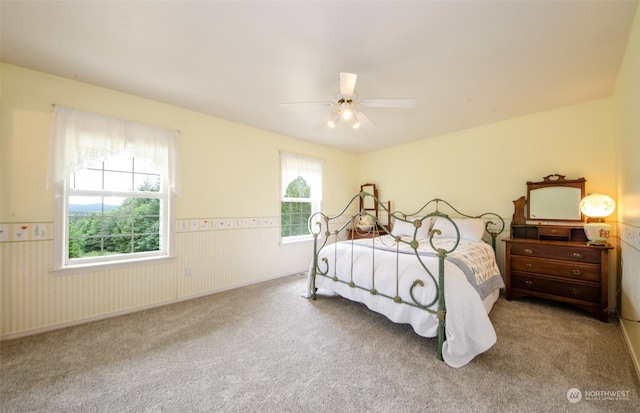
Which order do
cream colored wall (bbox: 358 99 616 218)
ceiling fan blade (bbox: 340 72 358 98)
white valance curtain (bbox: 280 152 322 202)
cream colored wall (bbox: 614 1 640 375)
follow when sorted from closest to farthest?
cream colored wall (bbox: 614 1 640 375) → ceiling fan blade (bbox: 340 72 358 98) → cream colored wall (bbox: 358 99 616 218) → white valance curtain (bbox: 280 152 322 202)

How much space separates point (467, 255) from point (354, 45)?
2.11m

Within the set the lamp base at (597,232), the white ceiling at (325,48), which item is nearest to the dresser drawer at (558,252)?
the lamp base at (597,232)

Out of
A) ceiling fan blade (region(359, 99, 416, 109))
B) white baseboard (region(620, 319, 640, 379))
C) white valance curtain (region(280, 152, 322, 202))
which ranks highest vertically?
ceiling fan blade (region(359, 99, 416, 109))

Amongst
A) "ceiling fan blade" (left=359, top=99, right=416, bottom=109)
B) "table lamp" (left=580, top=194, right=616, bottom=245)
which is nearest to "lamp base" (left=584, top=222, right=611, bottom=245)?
"table lamp" (left=580, top=194, right=616, bottom=245)

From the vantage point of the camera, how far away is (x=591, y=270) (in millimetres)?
2336

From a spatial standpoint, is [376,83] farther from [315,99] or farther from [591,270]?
[591,270]

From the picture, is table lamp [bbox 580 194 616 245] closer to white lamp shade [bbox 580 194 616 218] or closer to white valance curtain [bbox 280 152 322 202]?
white lamp shade [bbox 580 194 616 218]

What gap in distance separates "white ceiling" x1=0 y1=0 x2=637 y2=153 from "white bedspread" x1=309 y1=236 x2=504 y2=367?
1.64 metres

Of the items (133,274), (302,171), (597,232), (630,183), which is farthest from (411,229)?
(133,274)

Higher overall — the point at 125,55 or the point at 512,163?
the point at 125,55

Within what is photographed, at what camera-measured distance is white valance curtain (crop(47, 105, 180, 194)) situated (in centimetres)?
214

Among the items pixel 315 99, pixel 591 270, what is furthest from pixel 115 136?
pixel 591 270

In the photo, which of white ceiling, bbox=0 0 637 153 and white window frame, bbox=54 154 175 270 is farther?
white window frame, bbox=54 154 175 270

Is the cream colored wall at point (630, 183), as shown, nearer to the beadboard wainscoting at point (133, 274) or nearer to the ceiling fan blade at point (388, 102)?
the ceiling fan blade at point (388, 102)
